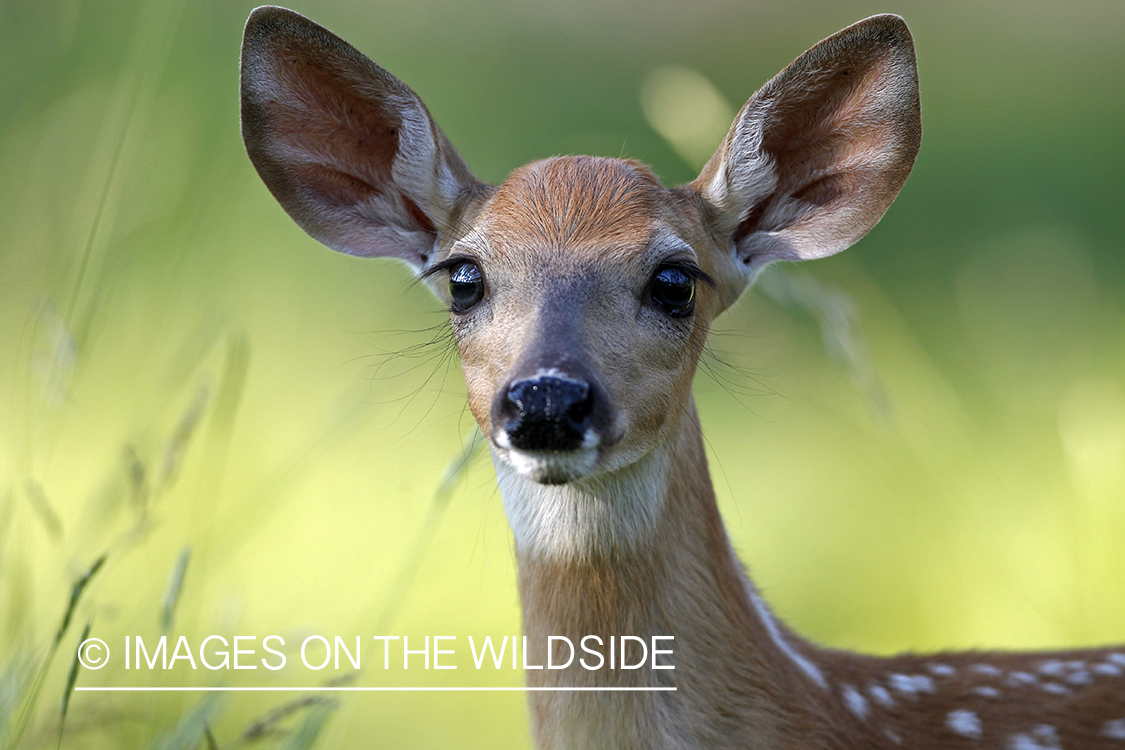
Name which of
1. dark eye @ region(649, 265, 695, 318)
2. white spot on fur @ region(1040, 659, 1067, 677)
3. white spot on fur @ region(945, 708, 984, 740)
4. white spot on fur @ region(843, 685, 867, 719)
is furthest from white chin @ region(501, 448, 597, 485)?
white spot on fur @ region(1040, 659, 1067, 677)

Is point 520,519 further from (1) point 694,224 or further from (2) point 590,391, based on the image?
(1) point 694,224

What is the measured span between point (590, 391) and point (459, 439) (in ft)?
10.9

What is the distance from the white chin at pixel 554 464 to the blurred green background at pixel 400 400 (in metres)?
0.65

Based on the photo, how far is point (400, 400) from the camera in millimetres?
5691

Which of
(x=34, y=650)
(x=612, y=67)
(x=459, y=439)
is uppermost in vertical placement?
(x=612, y=67)

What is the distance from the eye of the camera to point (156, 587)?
Result: 13.2ft

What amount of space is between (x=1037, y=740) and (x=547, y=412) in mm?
1740

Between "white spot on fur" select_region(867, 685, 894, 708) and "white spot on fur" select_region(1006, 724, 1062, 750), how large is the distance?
1.04 ft

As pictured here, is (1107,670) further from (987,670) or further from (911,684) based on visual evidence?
(911,684)

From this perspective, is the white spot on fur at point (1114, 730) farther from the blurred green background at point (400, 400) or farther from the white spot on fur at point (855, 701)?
the blurred green background at point (400, 400)

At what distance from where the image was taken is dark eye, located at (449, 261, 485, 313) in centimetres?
305

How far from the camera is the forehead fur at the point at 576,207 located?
3.02 meters

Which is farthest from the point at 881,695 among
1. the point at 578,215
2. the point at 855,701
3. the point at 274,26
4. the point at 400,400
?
the point at 400,400

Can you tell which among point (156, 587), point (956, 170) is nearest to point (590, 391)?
point (156, 587)
